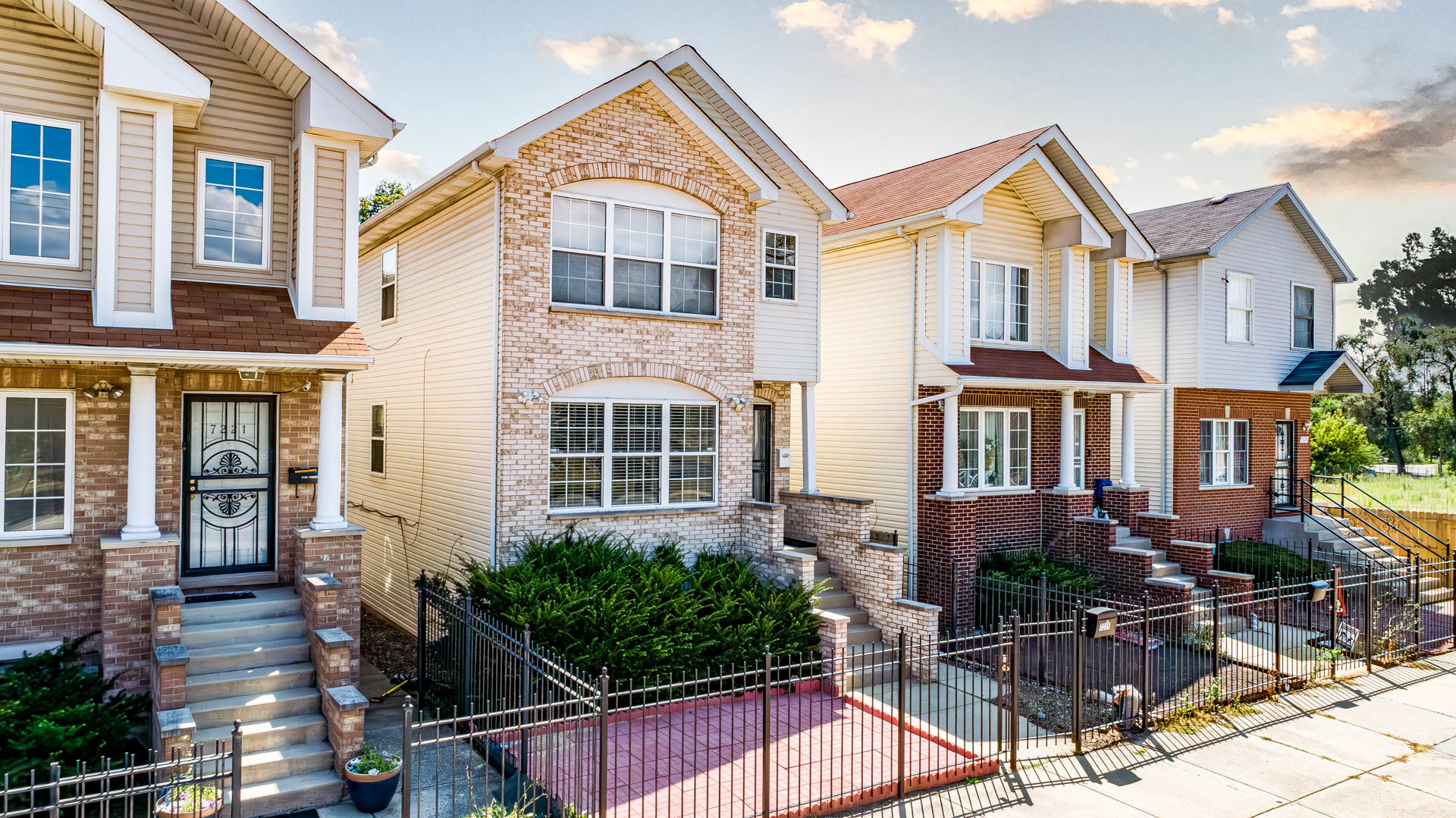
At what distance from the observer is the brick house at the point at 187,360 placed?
31.9 feet

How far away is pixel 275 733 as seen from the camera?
29.8 ft

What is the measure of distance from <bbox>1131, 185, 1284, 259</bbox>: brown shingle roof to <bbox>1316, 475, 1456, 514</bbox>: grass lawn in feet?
32.6

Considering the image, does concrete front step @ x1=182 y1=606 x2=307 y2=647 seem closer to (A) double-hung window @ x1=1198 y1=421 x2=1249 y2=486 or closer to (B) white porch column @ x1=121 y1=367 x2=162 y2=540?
(B) white porch column @ x1=121 y1=367 x2=162 y2=540


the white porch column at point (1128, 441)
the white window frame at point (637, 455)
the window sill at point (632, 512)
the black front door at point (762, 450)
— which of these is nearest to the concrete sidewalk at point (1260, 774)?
the window sill at point (632, 512)

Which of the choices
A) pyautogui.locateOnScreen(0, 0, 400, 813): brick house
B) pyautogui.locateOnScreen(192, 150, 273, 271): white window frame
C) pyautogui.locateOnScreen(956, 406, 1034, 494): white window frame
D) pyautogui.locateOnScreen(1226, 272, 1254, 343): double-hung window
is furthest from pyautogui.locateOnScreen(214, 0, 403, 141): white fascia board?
pyautogui.locateOnScreen(1226, 272, 1254, 343): double-hung window

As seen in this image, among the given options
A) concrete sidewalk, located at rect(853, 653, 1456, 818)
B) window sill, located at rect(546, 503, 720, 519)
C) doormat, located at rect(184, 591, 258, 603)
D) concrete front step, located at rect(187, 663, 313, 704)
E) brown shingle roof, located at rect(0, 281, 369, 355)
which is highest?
brown shingle roof, located at rect(0, 281, 369, 355)

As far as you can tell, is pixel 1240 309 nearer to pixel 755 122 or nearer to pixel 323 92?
pixel 755 122

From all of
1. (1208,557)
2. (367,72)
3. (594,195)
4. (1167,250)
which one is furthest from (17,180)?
(367,72)

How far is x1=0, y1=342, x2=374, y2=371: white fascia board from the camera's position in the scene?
9.24 metres

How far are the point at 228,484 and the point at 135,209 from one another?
348cm

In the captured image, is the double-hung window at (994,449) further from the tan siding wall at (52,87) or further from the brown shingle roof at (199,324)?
the tan siding wall at (52,87)

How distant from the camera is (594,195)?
13891 mm

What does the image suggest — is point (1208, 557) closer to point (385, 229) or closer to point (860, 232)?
point (860, 232)

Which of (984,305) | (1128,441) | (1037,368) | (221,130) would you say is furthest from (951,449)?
(221,130)
